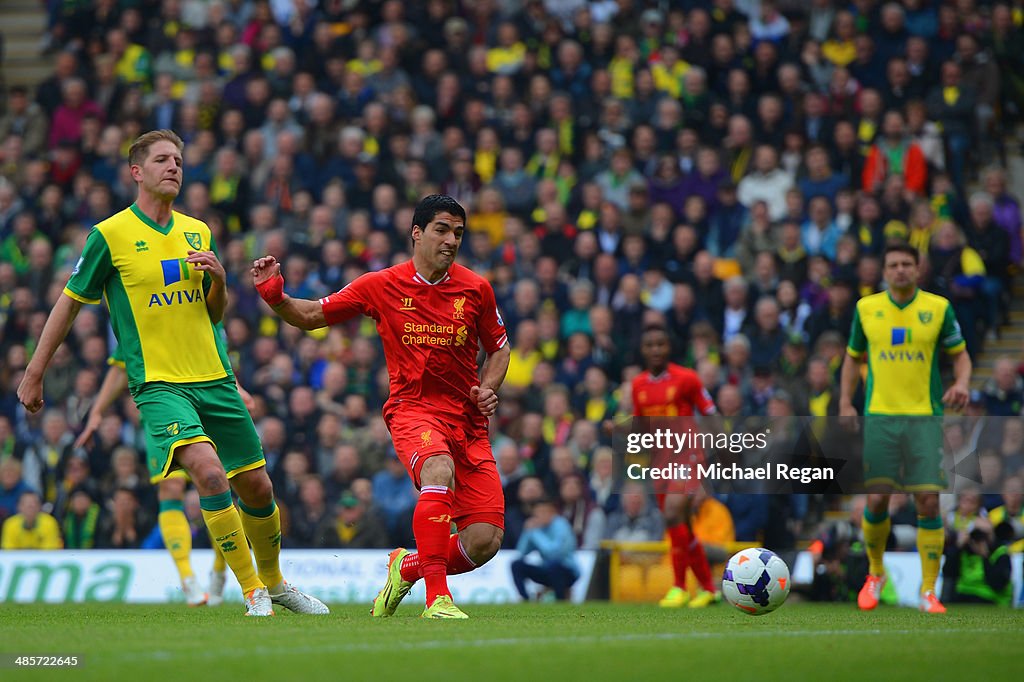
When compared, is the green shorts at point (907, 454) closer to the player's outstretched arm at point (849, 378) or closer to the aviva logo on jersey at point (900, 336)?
the player's outstretched arm at point (849, 378)

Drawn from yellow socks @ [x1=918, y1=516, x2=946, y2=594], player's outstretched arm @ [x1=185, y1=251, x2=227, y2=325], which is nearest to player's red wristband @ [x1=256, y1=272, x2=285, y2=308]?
player's outstretched arm @ [x1=185, y1=251, x2=227, y2=325]

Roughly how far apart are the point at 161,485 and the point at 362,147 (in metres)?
8.03

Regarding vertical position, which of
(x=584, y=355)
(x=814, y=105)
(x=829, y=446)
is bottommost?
(x=829, y=446)

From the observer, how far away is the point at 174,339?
340 inches

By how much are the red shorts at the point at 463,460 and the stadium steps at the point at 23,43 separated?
16.4 meters

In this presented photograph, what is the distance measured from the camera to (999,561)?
12.8m

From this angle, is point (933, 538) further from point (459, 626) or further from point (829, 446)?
point (459, 626)

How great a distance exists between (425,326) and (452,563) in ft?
4.78

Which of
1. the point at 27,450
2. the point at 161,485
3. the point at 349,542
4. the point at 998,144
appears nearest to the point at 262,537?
the point at 161,485

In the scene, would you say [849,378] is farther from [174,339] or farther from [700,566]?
[174,339]

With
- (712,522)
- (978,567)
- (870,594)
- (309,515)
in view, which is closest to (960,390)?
(870,594)

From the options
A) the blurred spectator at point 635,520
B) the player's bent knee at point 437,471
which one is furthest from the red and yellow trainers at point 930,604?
the player's bent knee at point 437,471

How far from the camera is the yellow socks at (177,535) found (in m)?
11.5

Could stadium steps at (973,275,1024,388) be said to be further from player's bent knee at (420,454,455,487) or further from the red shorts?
player's bent knee at (420,454,455,487)
